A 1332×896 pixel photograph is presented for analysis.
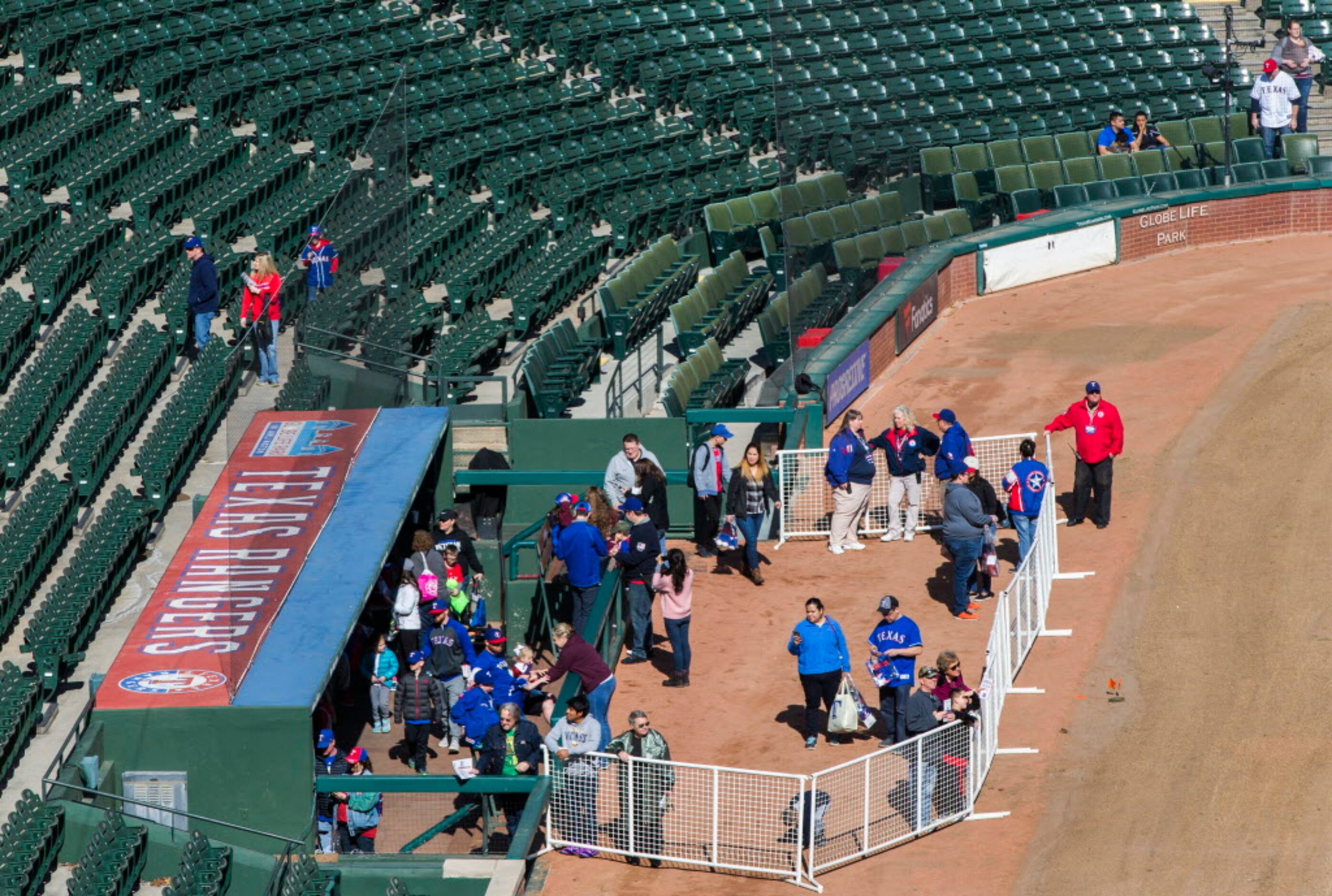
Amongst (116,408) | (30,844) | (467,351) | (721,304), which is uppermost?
(721,304)

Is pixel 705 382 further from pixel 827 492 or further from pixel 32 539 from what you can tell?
pixel 32 539

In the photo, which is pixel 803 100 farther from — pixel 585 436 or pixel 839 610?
pixel 839 610

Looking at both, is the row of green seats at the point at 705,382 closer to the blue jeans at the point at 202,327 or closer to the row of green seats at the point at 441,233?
the row of green seats at the point at 441,233

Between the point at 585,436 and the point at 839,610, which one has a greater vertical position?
the point at 585,436

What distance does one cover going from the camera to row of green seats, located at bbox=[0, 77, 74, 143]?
25984mm

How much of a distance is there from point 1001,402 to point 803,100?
19.9ft

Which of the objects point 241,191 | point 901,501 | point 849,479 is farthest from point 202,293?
point 901,501

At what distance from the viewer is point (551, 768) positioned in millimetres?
15531

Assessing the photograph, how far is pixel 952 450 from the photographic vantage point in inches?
781

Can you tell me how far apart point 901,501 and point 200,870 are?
8353 millimetres

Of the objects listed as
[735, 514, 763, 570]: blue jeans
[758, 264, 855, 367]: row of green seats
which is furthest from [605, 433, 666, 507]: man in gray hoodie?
[758, 264, 855, 367]: row of green seats

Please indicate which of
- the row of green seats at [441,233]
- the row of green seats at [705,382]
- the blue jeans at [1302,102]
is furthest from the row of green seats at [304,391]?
the blue jeans at [1302,102]

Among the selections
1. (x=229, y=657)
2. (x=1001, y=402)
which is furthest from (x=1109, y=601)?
(x=229, y=657)

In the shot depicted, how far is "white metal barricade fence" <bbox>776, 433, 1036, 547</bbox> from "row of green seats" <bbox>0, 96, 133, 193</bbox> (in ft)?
32.3
